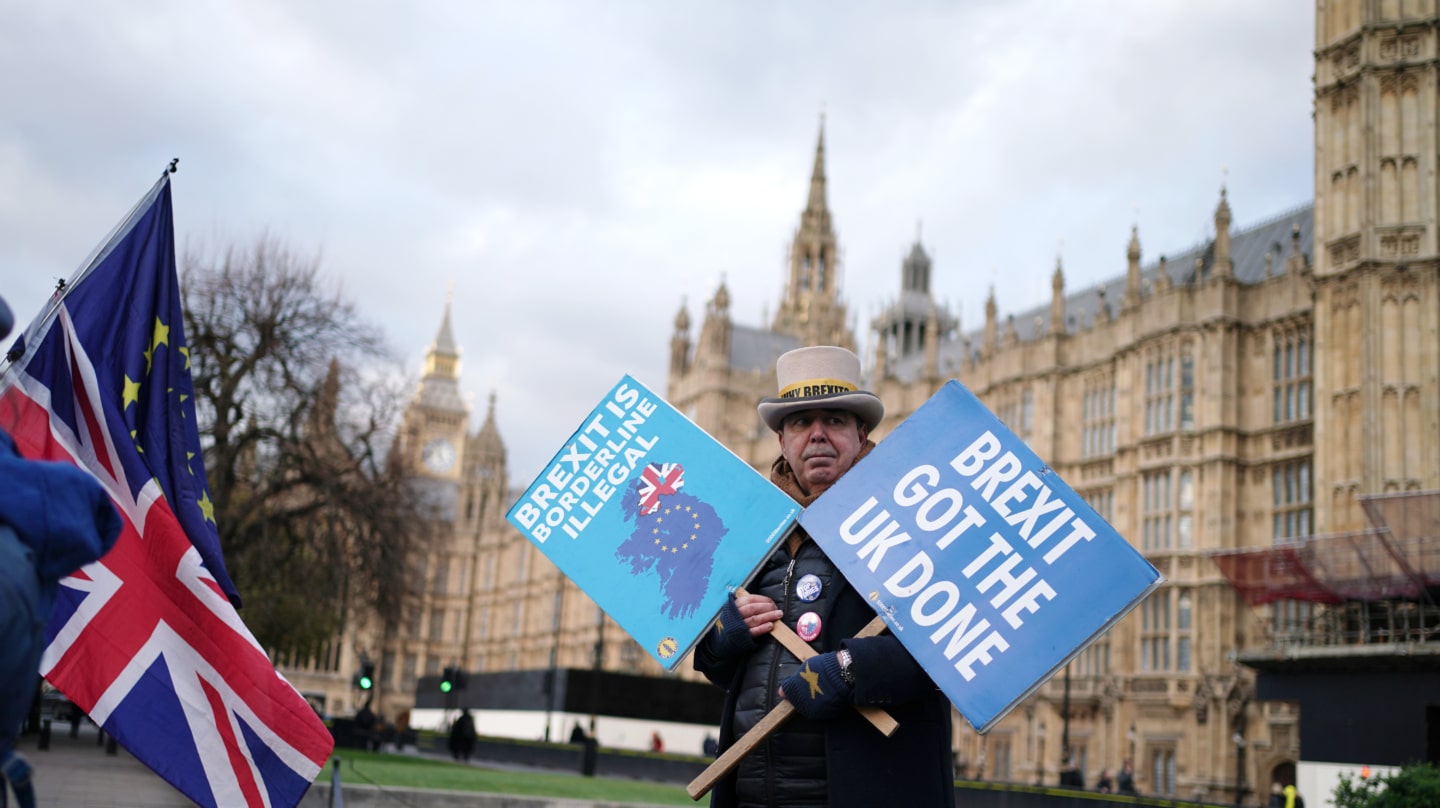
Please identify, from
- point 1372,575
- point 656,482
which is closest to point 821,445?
point 656,482

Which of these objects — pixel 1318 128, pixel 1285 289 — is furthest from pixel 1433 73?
pixel 1285 289

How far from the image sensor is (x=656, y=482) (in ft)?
15.6

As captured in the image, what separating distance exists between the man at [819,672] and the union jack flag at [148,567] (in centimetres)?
219

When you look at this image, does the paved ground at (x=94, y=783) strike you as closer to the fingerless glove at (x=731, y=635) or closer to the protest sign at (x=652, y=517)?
the protest sign at (x=652, y=517)

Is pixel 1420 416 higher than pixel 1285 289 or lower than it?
lower

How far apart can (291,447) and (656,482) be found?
22553 millimetres

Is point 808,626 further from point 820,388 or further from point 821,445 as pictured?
A: point 820,388

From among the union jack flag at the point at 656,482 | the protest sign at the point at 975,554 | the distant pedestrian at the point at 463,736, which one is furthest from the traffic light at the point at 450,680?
the protest sign at the point at 975,554

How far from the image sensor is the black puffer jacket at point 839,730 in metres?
3.98

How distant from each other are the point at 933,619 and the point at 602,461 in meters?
1.41

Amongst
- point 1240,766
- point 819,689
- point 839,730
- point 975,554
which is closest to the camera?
point 819,689

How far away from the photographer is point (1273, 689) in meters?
25.3

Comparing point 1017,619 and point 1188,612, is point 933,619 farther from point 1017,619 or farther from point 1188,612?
point 1188,612

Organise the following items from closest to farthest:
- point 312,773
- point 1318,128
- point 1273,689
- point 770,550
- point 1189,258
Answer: point 770,550 → point 312,773 → point 1273,689 → point 1318,128 → point 1189,258
